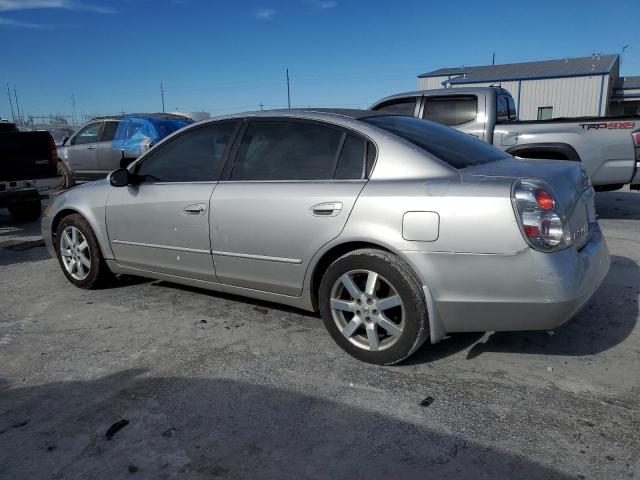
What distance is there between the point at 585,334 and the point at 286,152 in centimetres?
242

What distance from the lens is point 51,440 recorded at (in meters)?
2.60

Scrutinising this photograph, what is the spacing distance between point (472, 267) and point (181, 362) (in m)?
1.93

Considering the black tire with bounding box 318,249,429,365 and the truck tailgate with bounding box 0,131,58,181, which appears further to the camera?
the truck tailgate with bounding box 0,131,58,181

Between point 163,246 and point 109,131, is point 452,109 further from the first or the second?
point 109,131

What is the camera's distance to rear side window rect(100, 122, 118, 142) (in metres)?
12.0

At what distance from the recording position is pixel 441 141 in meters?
3.61

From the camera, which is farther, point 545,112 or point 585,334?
point 545,112

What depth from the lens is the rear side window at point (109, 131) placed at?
12008 millimetres

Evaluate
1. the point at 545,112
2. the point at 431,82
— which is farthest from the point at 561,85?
the point at 431,82

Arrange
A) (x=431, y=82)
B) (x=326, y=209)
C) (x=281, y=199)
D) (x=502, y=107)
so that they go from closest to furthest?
(x=326, y=209), (x=281, y=199), (x=502, y=107), (x=431, y=82)

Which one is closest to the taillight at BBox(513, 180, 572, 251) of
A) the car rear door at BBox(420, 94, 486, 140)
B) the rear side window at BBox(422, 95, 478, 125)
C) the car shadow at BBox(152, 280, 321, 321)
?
the car shadow at BBox(152, 280, 321, 321)

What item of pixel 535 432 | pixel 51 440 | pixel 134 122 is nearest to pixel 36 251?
pixel 51 440

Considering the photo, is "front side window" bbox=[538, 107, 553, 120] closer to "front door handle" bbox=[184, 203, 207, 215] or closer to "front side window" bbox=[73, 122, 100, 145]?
"front side window" bbox=[73, 122, 100, 145]

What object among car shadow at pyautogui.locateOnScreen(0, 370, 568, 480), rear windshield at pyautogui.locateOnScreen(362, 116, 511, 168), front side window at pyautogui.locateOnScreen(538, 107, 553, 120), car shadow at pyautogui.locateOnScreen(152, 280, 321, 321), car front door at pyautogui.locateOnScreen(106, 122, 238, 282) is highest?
front side window at pyautogui.locateOnScreen(538, 107, 553, 120)
